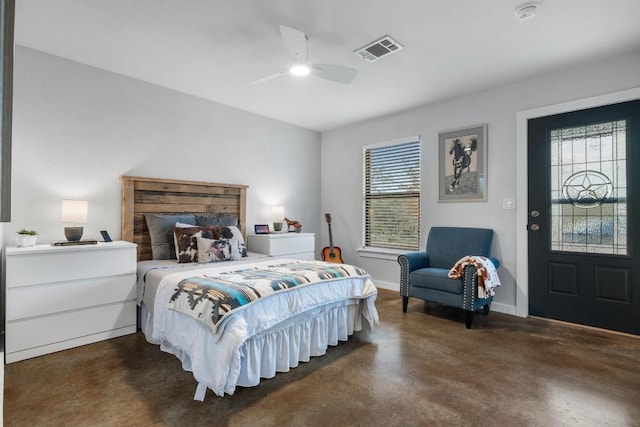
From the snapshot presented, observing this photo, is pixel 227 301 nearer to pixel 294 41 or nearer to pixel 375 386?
pixel 375 386

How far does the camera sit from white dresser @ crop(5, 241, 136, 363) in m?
2.46

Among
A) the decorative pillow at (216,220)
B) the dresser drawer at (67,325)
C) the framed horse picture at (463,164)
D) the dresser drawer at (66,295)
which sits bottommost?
the dresser drawer at (67,325)

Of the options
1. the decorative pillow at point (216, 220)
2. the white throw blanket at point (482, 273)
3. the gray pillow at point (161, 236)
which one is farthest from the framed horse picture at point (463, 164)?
the gray pillow at point (161, 236)

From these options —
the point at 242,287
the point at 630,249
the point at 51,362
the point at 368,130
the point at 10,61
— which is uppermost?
the point at 368,130

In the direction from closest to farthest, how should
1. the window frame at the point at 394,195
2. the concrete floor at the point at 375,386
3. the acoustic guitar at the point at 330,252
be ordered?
the concrete floor at the point at 375,386 < the window frame at the point at 394,195 < the acoustic guitar at the point at 330,252

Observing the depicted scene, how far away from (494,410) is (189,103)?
13.5 feet

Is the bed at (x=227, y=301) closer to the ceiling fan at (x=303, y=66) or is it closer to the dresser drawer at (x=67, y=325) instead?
the dresser drawer at (x=67, y=325)

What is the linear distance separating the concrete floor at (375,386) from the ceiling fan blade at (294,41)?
2.36m

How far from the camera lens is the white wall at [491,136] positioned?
10.4 ft

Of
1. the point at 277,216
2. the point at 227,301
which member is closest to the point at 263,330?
the point at 227,301

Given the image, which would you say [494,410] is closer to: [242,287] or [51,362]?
[242,287]

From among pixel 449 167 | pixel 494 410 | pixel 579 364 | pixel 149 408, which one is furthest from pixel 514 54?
pixel 149 408

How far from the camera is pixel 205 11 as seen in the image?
7.72 ft

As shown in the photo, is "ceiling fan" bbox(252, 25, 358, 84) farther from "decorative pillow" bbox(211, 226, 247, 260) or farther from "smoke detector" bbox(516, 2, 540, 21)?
"decorative pillow" bbox(211, 226, 247, 260)
